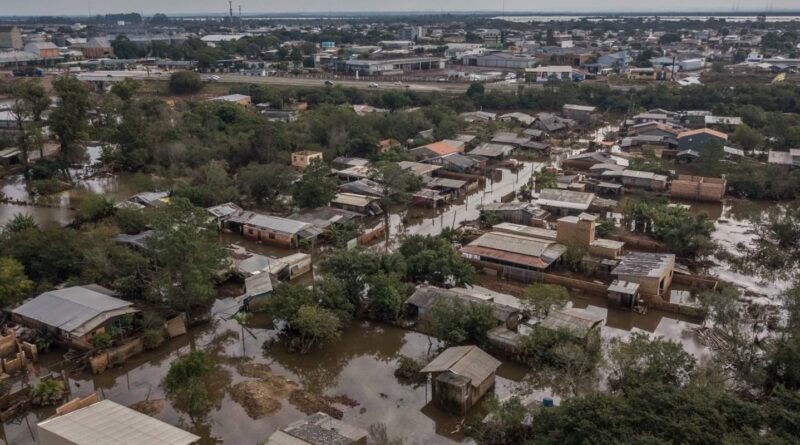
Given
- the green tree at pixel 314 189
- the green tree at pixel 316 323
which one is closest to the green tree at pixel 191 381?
the green tree at pixel 316 323

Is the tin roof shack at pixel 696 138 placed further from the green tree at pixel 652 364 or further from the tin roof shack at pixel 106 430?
the tin roof shack at pixel 106 430

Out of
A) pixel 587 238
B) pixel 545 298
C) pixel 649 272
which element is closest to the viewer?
pixel 545 298

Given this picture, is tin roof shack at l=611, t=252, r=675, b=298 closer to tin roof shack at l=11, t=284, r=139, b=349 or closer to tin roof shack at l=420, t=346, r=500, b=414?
tin roof shack at l=420, t=346, r=500, b=414

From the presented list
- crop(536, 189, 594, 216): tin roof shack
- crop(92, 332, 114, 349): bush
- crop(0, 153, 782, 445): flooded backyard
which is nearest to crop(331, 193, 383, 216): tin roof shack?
crop(536, 189, 594, 216): tin roof shack

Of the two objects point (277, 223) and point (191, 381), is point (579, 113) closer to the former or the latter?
point (277, 223)

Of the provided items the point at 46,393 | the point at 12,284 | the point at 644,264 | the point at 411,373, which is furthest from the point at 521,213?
the point at 12,284
